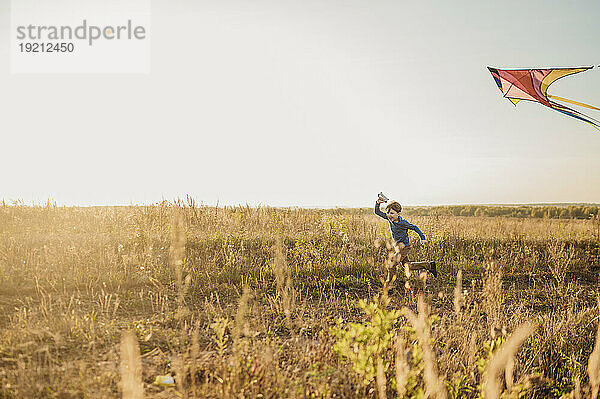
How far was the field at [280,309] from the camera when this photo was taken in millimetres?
2980

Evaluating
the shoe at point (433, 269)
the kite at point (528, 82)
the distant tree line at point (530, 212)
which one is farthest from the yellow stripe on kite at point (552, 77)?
the distant tree line at point (530, 212)

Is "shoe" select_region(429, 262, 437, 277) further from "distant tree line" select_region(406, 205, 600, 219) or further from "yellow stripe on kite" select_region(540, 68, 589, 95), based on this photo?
"distant tree line" select_region(406, 205, 600, 219)

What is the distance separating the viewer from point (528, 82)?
764cm

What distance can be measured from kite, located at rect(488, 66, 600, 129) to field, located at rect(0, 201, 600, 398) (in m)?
3.17

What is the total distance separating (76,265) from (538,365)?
20.6ft

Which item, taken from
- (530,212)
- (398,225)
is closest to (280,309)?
(398,225)

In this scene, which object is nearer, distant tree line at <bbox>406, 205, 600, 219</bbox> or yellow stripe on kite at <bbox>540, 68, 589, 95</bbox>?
yellow stripe on kite at <bbox>540, 68, 589, 95</bbox>

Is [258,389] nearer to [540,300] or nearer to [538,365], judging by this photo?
[538,365]

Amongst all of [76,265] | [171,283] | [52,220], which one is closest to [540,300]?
[171,283]

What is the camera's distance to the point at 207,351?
374 centimetres

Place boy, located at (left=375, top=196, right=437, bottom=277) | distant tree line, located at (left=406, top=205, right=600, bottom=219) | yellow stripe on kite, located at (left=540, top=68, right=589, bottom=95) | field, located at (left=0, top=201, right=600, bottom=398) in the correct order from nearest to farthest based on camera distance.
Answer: field, located at (left=0, top=201, right=600, bottom=398) < boy, located at (left=375, top=196, right=437, bottom=277) < yellow stripe on kite, located at (left=540, top=68, right=589, bottom=95) < distant tree line, located at (left=406, top=205, right=600, bottom=219)

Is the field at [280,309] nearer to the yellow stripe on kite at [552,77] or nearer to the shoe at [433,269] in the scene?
the shoe at [433,269]

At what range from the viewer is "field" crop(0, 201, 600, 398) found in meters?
2.98

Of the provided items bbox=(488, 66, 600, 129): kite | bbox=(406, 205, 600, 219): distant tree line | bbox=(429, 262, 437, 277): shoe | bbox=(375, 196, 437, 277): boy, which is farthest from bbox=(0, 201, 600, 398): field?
bbox=(406, 205, 600, 219): distant tree line
